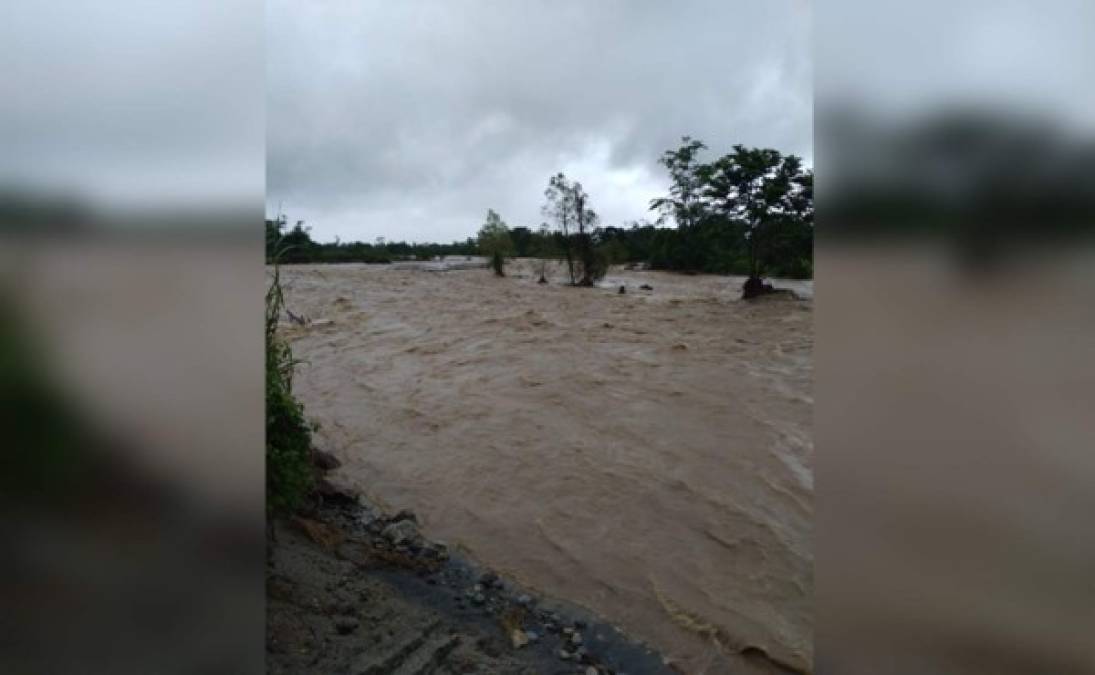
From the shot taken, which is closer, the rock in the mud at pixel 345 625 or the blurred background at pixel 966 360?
the blurred background at pixel 966 360

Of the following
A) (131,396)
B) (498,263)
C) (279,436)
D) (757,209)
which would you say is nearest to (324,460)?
(279,436)

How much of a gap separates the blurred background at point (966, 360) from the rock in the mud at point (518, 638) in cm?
220

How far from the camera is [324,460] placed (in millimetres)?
4867

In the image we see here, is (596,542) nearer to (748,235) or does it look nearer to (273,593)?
(273,593)

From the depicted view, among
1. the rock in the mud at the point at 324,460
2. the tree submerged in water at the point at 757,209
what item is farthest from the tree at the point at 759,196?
the rock in the mud at the point at 324,460

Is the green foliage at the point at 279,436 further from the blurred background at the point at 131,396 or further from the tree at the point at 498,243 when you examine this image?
the tree at the point at 498,243

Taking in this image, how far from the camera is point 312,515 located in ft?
12.6

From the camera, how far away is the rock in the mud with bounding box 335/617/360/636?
8.74 ft

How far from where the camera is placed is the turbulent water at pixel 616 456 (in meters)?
3.51

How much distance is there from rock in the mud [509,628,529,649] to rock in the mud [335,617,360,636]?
2.27 feet

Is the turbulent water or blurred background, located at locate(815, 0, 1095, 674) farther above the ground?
blurred background, located at locate(815, 0, 1095, 674)

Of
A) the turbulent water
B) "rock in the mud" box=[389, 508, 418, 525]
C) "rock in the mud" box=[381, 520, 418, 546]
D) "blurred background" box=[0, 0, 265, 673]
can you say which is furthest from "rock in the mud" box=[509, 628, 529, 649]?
"blurred background" box=[0, 0, 265, 673]

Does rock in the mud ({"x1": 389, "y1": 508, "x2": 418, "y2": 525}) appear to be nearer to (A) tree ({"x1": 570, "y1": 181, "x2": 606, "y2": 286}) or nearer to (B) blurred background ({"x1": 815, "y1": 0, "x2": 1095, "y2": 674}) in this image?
(B) blurred background ({"x1": 815, "y1": 0, "x2": 1095, "y2": 674})

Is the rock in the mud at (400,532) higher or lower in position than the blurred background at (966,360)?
lower
